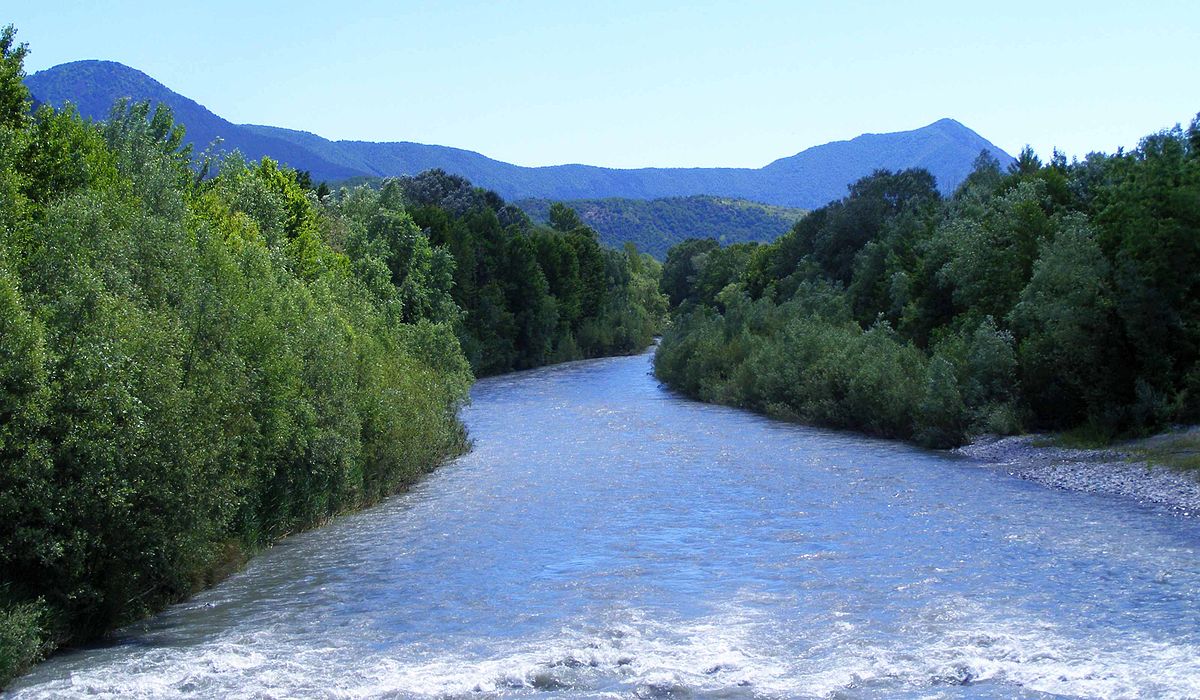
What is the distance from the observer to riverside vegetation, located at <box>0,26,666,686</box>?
15.6m

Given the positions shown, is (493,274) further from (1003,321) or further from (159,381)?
(159,381)

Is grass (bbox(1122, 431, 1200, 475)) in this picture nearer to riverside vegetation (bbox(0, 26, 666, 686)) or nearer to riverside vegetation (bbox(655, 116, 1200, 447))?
riverside vegetation (bbox(655, 116, 1200, 447))

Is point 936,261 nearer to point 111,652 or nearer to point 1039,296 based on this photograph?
point 1039,296

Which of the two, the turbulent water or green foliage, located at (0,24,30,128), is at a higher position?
green foliage, located at (0,24,30,128)

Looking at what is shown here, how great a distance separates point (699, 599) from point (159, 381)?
32.8 ft

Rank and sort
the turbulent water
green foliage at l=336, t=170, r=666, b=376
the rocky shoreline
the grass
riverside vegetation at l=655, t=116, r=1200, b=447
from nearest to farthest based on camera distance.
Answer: the turbulent water → the rocky shoreline → the grass → riverside vegetation at l=655, t=116, r=1200, b=447 → green foliage at l=336, t=170, r=666, b=376

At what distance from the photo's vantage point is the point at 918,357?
4981 cm

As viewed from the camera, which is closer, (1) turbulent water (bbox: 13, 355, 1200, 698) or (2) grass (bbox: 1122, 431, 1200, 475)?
(1) turbulent water (bbox: 13, 355, 1200, 698)

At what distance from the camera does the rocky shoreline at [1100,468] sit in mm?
29641

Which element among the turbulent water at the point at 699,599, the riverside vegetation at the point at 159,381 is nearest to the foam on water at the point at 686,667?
the turbulent water at the point at 699,599

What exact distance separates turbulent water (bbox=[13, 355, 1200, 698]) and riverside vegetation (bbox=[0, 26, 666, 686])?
1.15m

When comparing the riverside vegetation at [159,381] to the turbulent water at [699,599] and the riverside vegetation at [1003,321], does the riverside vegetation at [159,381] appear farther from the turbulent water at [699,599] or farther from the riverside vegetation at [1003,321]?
the riverside vegetation at [1003,321]

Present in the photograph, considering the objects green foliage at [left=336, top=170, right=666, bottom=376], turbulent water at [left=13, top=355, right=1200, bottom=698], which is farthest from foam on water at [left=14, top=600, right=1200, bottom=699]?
green foliage at [left=336, top=170, right=666, bottom=376]

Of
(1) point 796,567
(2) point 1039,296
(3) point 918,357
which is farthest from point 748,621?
(3) point 918,357
